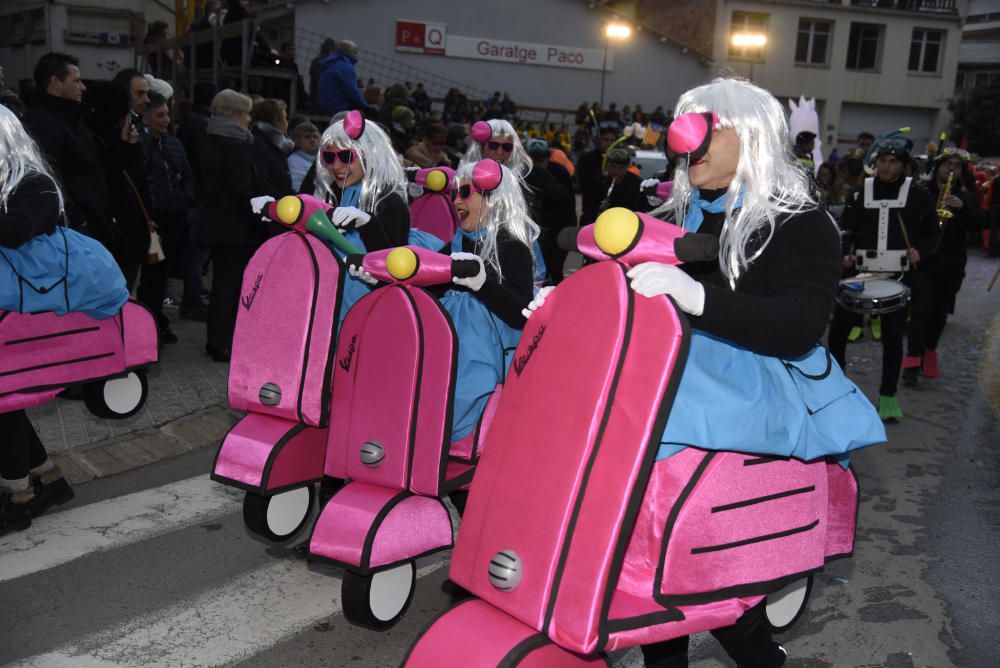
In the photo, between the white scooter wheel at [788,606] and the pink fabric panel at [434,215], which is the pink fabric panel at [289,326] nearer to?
the white scooter wheel at [788,606]

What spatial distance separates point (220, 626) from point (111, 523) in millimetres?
1106

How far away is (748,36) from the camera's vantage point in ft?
112

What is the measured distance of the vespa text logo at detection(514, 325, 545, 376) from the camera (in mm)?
2227

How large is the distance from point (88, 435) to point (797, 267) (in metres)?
4.08

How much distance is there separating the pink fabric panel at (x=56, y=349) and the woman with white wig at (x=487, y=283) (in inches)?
66.9

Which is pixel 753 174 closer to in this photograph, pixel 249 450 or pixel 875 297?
pixel 249 450

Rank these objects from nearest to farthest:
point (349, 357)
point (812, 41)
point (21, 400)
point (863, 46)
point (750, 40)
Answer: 1. point (349, 357)
2. point (21, 400)
3. point (750, 40)
4. point (812, 41)
5. point (863, 46)

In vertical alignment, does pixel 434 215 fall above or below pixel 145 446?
above

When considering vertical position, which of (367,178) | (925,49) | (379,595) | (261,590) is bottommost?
(261,590)

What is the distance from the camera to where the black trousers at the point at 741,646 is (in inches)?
100

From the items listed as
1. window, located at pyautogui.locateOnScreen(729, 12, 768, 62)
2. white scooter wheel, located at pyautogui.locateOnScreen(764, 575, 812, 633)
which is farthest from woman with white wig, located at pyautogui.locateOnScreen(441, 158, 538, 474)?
window, located at pyautogui.locateOnScreen(729, 12, 768, 62)

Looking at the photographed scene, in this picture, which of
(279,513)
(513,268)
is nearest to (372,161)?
(513,268)

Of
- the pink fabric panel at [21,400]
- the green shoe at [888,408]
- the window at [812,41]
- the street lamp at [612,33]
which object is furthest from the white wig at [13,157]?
the window at [812,41]

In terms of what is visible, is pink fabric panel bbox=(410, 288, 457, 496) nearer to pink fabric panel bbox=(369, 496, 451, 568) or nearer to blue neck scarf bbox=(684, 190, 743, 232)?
pink fabric panel bbox=(369, 496, 451, 568)
